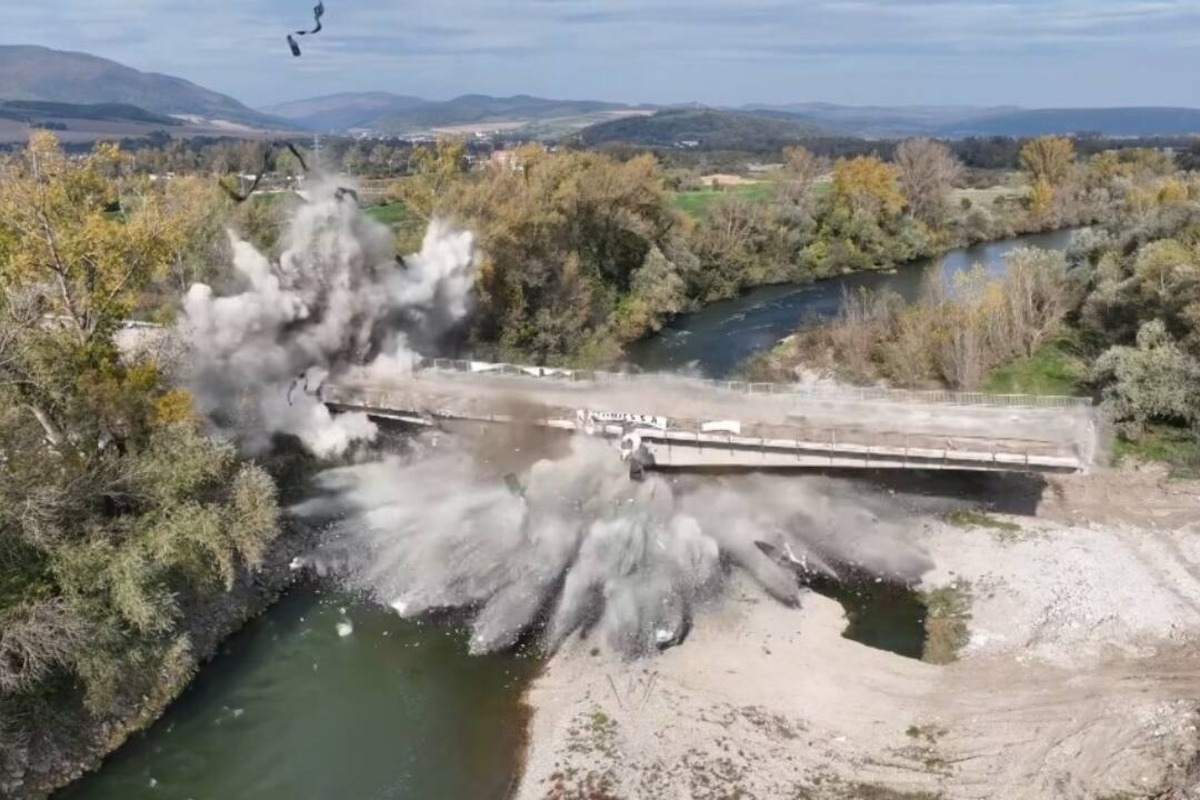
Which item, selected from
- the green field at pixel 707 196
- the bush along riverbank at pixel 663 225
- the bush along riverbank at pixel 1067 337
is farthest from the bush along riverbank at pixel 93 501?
the green field at pixel 707 196

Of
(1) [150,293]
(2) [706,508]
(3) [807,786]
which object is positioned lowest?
(3) [807,786]

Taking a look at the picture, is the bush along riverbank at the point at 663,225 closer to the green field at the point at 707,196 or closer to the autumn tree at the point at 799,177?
the autumn tree at the point at 799,177

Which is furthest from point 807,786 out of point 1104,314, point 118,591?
point 1104,314

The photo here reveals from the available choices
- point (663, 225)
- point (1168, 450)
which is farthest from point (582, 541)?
point (663, 225)

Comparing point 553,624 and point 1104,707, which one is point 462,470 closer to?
point 553,624

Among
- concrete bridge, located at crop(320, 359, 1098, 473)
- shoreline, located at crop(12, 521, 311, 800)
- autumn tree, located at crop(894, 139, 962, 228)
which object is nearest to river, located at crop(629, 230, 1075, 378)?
autumn tree, located at crop(894, 139, 962, 228)

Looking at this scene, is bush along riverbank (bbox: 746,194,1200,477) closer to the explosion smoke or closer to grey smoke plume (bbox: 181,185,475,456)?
the explosion smoke
